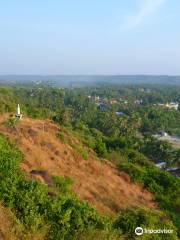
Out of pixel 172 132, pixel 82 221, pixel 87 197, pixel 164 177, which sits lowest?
pixel 172 132

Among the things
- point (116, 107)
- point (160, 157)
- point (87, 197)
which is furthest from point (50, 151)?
point (116, 107)

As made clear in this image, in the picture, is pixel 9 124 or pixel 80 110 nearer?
pixel 9 124

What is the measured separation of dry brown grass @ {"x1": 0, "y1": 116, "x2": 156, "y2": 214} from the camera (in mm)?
12867

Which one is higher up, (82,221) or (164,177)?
(82,221)

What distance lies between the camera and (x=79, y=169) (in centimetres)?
1527

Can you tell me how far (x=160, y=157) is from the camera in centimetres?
4003

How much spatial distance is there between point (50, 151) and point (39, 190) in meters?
6.91

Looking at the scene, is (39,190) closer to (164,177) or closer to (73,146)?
(73,146)

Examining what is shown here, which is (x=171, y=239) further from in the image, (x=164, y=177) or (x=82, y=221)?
(x=164, y=177)

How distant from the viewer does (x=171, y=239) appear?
8.80 metres

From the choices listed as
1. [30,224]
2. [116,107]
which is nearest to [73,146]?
[30,224]

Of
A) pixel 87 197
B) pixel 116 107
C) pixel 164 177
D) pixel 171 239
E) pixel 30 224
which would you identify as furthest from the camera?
pixel 116 107

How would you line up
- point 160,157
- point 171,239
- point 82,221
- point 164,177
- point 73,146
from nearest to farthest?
point 82,221, point 171,239, point 73,146, point 164,177, point 160,157

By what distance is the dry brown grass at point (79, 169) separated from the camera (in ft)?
42.2
